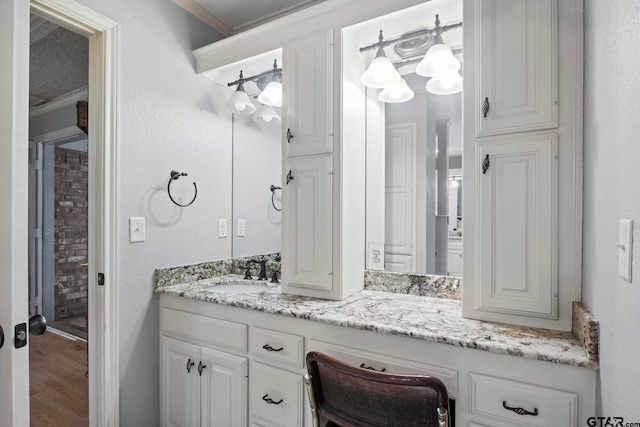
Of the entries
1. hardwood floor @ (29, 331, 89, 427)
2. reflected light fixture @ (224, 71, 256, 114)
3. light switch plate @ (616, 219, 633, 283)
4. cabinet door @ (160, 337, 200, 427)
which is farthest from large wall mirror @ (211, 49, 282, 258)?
light switch plate @ (616, 219, 633, 283)

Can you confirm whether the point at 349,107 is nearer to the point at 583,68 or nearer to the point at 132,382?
the point at 583,68

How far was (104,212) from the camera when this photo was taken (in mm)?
1682

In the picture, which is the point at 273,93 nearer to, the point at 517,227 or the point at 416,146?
the point at 416,146

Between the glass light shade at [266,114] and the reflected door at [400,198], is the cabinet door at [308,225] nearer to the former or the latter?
the reflected door at [400,198]

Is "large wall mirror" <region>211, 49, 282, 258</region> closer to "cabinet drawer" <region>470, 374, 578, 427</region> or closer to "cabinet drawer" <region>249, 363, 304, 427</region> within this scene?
"cabinet drawer" <region>249, 363, 304, 427</region>

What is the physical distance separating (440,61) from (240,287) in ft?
5.27

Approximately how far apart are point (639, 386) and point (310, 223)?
4.13 ft

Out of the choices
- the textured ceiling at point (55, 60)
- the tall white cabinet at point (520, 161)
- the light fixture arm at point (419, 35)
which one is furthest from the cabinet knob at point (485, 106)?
the textured ceiling at point (55, 60)

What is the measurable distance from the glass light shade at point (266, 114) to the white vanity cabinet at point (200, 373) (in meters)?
1.32

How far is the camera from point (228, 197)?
7.71ft

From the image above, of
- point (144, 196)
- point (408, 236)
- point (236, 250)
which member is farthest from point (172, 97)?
point (408, 236)

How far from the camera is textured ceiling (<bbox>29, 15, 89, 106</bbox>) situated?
240cm

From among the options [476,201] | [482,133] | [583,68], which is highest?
[583,68]

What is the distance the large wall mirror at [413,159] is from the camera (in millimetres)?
1649
